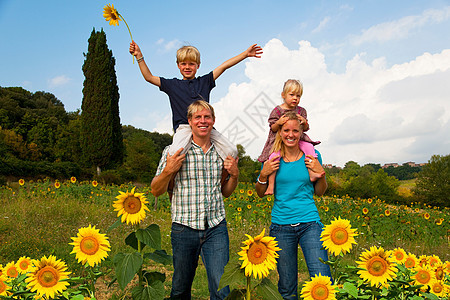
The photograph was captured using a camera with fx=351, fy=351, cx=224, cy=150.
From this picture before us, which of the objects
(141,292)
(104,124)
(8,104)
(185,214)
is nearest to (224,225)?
(185,214)

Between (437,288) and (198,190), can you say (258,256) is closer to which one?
(198,190)

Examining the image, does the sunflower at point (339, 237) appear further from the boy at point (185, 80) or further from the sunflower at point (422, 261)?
the boy at point (185, 80)

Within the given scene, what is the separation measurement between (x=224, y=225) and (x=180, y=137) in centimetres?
78

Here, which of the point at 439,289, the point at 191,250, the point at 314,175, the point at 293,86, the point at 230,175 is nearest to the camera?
the point at 439,289

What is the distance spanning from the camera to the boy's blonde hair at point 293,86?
12.7 ft

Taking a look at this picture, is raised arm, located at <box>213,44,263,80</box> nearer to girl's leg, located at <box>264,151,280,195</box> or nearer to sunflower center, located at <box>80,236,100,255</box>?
girl's leg, located at <box>264,151,280,195</box>

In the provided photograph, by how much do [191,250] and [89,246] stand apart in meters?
0.91

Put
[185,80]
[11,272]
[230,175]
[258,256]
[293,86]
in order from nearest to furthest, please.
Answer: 1. [258,256]
2. [11,272]
3. [230,175]
4. [185,80]
5. [293,86]

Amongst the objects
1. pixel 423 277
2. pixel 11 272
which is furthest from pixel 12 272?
pixel 423 277

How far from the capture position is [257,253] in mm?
1696

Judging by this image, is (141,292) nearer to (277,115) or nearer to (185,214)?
(185,214)

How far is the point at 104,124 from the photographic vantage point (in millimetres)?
22875

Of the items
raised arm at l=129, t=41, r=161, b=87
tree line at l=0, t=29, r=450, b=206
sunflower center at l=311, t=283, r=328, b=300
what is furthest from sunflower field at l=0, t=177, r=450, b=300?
tree line at l=0, t=29, r=450, b=206

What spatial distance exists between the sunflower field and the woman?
430 mm
